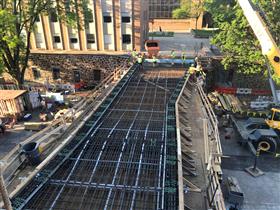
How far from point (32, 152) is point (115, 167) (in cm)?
394

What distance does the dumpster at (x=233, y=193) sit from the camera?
643 inches

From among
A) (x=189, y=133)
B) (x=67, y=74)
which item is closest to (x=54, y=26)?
(x=67, y=74)

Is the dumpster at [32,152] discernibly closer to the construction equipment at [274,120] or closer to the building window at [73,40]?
the construction equipment at [274,120]

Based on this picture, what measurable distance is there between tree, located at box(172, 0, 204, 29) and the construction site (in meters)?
25.7

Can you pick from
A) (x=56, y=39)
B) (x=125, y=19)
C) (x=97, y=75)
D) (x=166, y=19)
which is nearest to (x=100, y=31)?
(x=125, y=19)

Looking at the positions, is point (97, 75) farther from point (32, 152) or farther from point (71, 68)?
point (32, 152)

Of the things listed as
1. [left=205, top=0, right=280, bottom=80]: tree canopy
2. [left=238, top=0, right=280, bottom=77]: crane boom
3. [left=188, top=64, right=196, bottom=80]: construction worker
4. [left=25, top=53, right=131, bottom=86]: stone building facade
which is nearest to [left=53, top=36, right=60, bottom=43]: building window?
[left=25, top=53, right=131, bottom=86]: stone building facade

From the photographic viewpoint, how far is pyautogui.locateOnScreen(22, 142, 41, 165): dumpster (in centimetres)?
1141

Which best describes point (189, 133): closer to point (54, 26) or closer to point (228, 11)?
point (228, 11)

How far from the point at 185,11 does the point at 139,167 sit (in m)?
52.7

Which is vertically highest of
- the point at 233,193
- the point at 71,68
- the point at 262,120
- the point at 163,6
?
the point at 163,6

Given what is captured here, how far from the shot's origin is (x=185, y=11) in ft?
186

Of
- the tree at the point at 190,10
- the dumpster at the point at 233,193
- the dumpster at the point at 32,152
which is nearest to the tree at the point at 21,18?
the dumpster at the point at 32,152

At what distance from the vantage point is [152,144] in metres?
12.6
